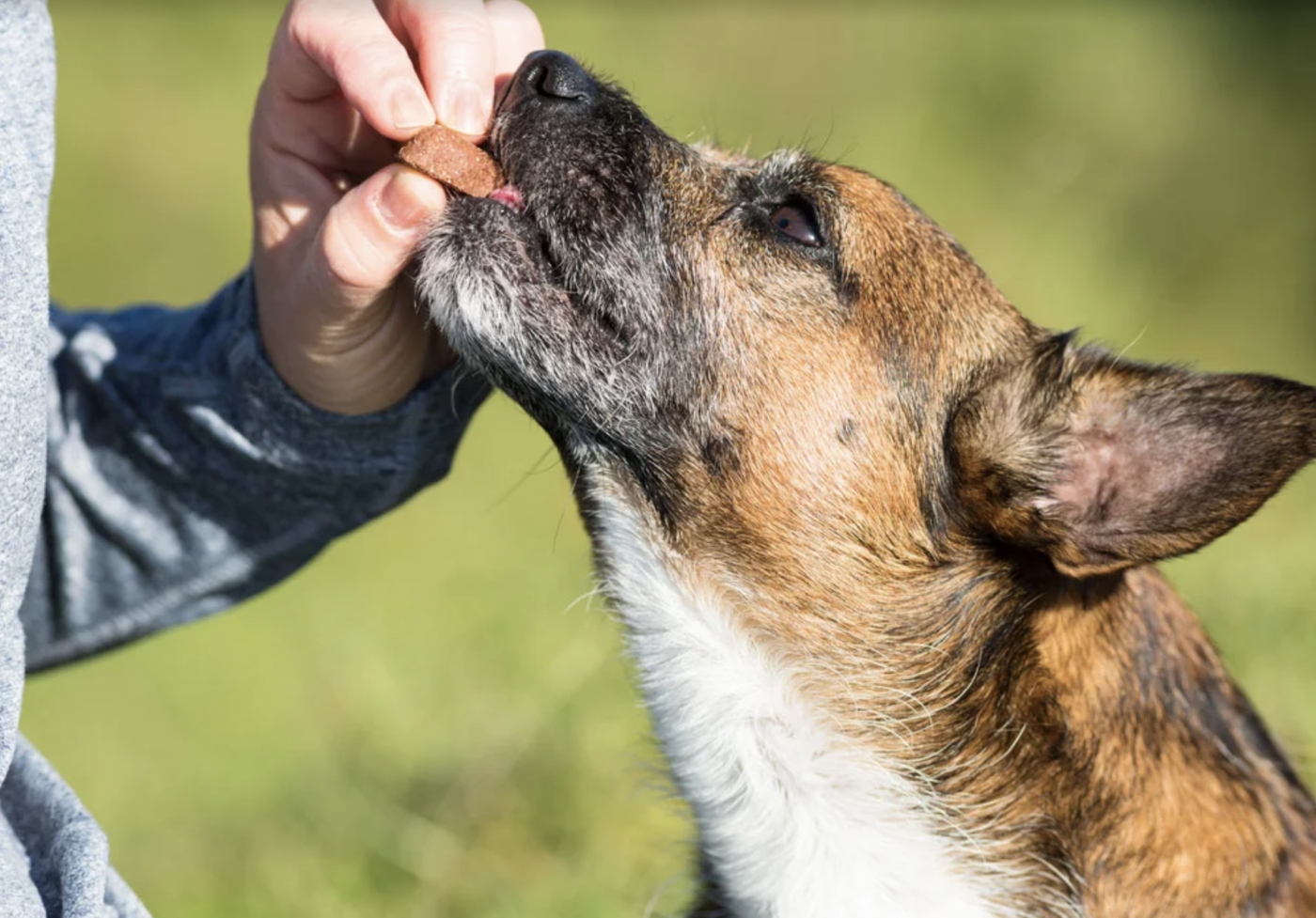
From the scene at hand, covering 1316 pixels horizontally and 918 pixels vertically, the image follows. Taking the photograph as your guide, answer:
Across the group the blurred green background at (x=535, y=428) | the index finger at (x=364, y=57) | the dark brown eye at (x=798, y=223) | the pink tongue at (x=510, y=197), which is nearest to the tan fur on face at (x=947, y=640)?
the dark brown eye at (x=798, y=223)

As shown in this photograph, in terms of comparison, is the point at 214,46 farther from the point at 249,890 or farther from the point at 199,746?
the point at 249,890

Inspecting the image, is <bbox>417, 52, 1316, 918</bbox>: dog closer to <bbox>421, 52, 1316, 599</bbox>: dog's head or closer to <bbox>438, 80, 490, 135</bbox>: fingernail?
<bbox>421, 52, 1316, 599</bbox>: dog's head

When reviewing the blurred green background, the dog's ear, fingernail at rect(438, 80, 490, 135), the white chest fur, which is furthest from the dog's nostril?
the dog's ear

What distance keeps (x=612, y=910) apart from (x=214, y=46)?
1275 cm

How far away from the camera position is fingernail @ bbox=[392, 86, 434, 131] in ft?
8.39

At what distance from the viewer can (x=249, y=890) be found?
4895mm

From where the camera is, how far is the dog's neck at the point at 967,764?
9.50 feet

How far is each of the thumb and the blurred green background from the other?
808mm

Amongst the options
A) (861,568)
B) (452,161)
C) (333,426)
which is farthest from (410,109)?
(861,568)

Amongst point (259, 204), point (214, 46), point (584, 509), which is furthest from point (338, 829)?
point (214, 46)

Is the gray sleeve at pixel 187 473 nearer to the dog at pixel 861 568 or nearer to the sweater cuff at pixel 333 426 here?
the sweater cuff at pixel 333 426

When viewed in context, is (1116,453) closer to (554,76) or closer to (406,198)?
(554,76)

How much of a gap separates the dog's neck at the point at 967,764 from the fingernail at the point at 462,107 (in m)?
0.82

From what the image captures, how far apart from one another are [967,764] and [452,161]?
1576mm
